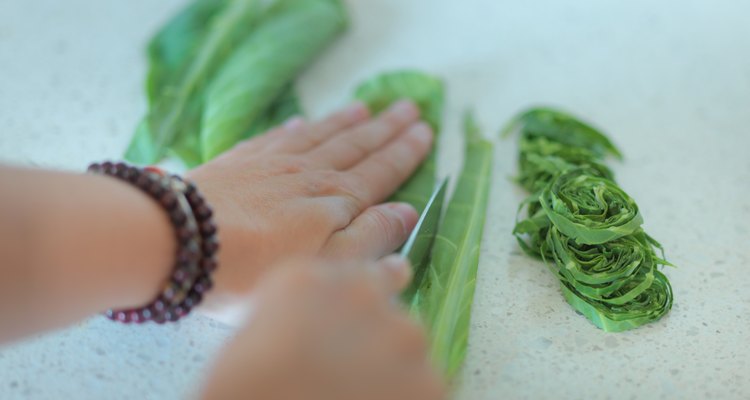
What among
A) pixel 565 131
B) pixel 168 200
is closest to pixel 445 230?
pixel 565 131

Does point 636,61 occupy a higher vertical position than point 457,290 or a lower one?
higher

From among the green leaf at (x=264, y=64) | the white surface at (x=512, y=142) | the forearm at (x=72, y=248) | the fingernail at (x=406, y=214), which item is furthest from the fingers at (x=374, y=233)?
the green leaf at (x=264, y=64)

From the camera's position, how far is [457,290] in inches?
37.4

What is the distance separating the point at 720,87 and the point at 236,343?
1.09 metres

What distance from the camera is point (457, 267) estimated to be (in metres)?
0.98

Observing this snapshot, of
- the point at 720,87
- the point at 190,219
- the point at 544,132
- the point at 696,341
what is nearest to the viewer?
the point at 190,219

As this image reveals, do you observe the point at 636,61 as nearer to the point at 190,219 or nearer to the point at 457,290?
the point at 457,290

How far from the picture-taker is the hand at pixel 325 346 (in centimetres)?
58

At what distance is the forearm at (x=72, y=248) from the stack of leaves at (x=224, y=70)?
452mm

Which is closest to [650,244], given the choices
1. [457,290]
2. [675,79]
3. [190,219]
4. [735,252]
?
[735,252]

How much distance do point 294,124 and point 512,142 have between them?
0.36 meters

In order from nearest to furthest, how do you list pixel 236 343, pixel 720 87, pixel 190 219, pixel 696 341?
1. pixel 236 343
2. pixel 190 219
3. pixel 696 341
4. pixel 720 87

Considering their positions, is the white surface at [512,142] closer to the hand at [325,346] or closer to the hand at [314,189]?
the hand at [314,189]

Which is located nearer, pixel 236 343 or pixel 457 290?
pixel 236 343
